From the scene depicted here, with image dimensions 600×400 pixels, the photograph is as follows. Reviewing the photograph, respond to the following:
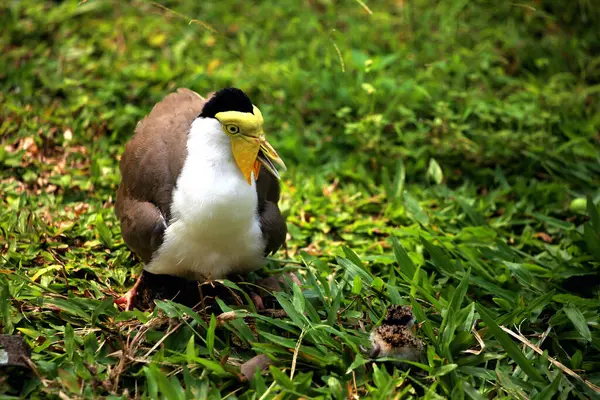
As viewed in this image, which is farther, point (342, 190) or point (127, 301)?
point (342, 190)

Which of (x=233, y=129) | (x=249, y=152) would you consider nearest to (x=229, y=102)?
(x=233, y=129)

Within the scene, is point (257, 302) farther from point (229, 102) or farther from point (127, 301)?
point (229, 102)

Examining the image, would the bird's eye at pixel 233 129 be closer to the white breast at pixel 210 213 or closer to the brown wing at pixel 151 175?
the white breast at pixel 210 213

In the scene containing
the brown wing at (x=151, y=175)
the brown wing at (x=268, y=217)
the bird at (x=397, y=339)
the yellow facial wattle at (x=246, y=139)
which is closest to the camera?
the bird at (x=397, y=339)

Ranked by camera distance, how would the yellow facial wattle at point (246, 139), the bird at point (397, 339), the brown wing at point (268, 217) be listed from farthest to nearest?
1. the brown wing at point (268, 217)
2. the yellow facial wattle at point (246, 139)
3. the bird at point (397, 339)

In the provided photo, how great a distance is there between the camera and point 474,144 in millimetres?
4887

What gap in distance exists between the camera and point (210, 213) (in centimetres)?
319

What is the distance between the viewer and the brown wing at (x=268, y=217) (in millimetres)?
3496

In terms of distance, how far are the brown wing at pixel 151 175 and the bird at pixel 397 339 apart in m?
1.14

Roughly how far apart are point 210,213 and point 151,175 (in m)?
0.48

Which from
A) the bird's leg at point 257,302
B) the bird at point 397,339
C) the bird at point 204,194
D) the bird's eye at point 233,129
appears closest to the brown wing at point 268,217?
the bird at point 204,194

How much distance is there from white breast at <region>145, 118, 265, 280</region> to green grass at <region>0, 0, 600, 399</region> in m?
0.28

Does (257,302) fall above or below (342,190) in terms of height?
above

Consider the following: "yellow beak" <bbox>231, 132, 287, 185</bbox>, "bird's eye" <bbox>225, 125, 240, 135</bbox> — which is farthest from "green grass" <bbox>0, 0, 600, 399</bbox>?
"bird's eye" <bbox>225, 125, 240, 135</bbox>
